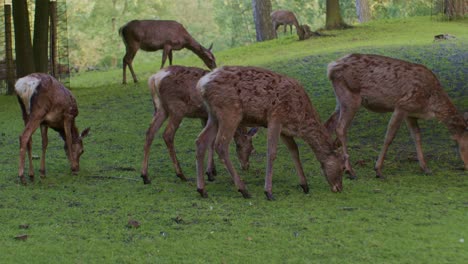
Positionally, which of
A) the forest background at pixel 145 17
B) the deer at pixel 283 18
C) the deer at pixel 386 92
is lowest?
the forest background at pixel 145 17

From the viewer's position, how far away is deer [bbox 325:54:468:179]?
8719 mm

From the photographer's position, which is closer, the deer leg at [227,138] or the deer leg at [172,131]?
the deer leg at [227,138]

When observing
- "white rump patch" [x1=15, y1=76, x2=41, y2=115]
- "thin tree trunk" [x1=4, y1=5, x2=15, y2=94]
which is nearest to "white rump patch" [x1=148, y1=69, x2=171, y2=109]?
"white rump patch" [x1=15, y1=76, x2=41, y2=115]

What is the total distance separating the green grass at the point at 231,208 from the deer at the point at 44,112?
0.26m

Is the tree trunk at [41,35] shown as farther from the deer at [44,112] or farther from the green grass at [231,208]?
the deer at [44,112]

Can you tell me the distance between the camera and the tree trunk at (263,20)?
2848 cm

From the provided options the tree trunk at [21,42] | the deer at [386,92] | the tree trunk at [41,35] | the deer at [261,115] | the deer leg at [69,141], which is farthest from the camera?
the tree trunk at [41,35]

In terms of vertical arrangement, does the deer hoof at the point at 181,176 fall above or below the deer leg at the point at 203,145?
below

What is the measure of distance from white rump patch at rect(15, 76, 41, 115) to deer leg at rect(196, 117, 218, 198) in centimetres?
203

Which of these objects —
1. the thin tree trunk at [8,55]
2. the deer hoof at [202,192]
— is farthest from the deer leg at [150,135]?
the thin tree trunk at [8,55]

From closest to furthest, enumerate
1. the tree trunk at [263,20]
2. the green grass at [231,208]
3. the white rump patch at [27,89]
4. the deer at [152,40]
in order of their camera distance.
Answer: the green grass at [231,208] < the white rump patch at [27,89] < the deer at [152,40] < the tree trunk at [263,20]

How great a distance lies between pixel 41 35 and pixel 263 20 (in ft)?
42.3

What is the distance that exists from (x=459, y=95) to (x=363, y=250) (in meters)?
7.25

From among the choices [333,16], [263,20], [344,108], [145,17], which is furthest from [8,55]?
[145,17]
